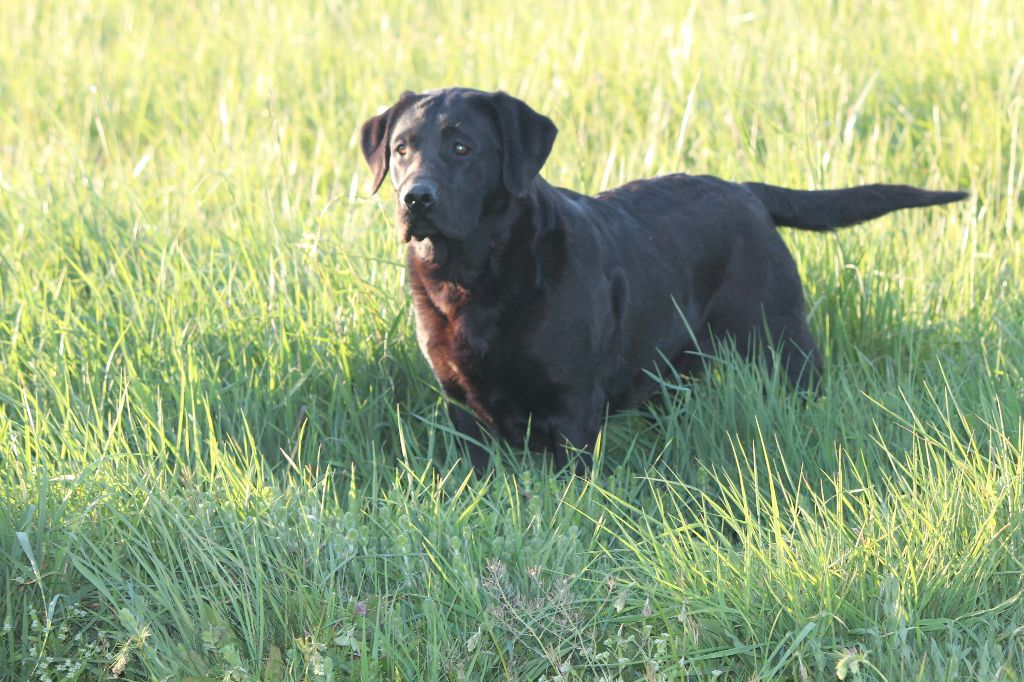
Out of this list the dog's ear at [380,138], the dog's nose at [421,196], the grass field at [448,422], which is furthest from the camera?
the dog's ear at [380,138]

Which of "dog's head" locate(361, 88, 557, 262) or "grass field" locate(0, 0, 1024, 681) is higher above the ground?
"dog's head" locate(361, 88, 557, 262)

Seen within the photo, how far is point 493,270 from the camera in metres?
3.01

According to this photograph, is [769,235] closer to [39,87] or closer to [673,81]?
[673,81]

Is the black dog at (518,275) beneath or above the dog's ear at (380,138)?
beneath

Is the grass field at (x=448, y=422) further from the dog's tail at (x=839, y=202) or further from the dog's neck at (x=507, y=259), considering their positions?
the dog's neck at (x=507, y=259)

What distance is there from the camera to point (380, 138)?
3201 millimetres

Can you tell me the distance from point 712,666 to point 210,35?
5707 mm

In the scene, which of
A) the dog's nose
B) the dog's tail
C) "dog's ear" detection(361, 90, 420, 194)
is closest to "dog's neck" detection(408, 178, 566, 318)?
the dog's nose

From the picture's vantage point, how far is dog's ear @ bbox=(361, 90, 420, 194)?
10.3ft

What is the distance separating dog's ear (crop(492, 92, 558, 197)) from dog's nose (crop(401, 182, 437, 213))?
0.24 m

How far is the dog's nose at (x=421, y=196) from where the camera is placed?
2803 millimetres

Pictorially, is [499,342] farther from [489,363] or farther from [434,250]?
[434,250]

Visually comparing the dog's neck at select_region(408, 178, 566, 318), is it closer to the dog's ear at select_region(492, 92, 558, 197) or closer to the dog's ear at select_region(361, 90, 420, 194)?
the dog's ear at select_region(492, 92, 558, 197)

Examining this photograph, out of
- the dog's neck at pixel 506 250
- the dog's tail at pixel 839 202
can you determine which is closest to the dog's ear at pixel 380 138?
the dog's neck at pixel 506 250
